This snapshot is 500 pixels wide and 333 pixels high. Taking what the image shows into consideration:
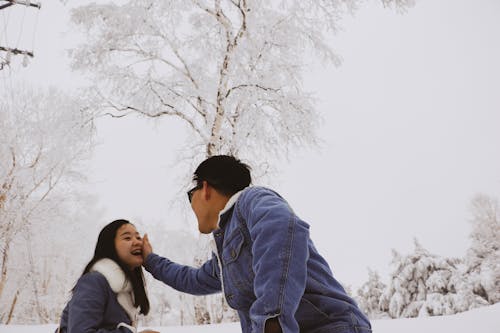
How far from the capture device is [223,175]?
1399 mm

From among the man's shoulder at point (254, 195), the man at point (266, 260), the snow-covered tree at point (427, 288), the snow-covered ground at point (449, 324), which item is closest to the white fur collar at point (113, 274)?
the man at point (266, 260)

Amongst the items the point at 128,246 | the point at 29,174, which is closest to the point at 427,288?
the point at 128,246

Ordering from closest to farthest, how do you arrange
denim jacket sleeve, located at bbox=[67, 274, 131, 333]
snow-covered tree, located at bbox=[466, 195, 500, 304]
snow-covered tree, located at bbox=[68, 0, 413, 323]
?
denim jacket sleeve, located at bbox=[67, 274, 131, 333] → snow-covered tree, located at bbox=[68, 0, 413, 323] → snow-covered tree, located at bbox=[466, 195, 500, 304]

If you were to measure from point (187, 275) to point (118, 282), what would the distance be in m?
0.34

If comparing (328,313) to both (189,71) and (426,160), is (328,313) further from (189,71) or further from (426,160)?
(426,160)

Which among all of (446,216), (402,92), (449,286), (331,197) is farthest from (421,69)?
(449,286)

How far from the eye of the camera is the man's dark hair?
4.58 feet

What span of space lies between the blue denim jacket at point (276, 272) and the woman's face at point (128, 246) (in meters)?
0.72

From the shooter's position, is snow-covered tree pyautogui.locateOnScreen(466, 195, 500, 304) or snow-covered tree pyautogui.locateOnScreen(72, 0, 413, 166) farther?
snow-covered tree pyautogui.locateOnScreen(466, 195, 500, 304)

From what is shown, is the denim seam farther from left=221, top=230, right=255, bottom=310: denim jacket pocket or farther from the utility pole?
the utility pole

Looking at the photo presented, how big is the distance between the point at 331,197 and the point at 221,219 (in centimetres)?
9946

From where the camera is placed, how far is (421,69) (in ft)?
579

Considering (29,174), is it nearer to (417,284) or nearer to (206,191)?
(417,284)

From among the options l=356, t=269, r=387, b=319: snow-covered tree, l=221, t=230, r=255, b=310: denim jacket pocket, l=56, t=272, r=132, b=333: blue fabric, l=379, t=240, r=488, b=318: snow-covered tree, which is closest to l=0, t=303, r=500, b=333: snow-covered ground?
l=56, t=272, r=132, b=333: blue fabric
